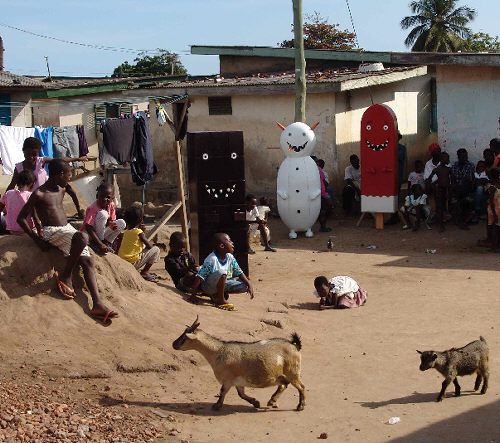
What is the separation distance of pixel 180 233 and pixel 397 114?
44.4ft

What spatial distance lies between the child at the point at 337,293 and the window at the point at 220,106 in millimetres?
10404

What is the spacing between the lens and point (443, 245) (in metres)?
17.8

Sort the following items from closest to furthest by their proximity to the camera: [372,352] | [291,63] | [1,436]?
[1,436] < [372,352] < [291,63]

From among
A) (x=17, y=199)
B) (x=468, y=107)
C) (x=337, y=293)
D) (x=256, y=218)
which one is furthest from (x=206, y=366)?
(x=468, y=107)

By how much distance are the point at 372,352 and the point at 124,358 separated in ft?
A: 9.71

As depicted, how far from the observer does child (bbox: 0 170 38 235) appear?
10.7 meters

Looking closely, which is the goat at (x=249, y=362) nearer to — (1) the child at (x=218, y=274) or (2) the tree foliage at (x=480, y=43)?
(1) the child at (x=218, y=274)

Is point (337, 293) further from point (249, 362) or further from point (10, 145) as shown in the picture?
point (10, 145)

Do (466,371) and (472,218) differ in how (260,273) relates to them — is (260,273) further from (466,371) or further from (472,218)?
(466,371)

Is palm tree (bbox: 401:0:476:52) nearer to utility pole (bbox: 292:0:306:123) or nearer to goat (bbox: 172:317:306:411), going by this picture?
utility pole (bbox: 292:0:306:123)

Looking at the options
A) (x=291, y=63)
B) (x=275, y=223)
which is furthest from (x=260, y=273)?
(x=291, y=63)

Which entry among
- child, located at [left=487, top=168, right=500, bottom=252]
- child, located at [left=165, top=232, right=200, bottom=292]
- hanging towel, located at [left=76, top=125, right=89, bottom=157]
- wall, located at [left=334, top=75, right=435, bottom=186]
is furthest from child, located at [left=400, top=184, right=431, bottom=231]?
child, located at [left=165, top=232, right=200, bottom=292]

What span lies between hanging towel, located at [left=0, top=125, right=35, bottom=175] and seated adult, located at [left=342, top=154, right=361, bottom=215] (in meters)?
7.84

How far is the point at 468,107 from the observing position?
2048 cm
